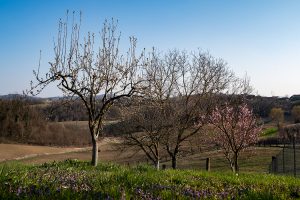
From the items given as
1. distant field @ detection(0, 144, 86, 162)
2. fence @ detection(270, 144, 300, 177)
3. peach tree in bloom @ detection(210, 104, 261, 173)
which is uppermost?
peach tree in bloom @ detection(210, 104, 261, 173)

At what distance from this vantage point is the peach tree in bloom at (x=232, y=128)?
1072 inches

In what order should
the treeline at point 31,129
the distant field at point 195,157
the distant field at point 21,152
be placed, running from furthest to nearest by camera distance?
1. the treeline at point 31,129
2. the distant field at point 21,152
3. the distant field at point 195,157

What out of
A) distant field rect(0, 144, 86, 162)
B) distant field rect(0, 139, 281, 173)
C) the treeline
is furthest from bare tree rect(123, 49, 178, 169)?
the treeline

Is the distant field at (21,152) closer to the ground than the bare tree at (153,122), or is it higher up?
closer to the ground

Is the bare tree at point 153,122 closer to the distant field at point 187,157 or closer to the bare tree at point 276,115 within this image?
the distant field at point 187,157

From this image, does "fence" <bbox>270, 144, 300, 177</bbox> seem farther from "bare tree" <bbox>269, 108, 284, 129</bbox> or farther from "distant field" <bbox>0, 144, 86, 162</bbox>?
"bare tree" <bbox>269, 108, 284, 129</bbox>

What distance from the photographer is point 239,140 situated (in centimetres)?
2814

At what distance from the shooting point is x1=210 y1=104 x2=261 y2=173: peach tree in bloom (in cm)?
2724

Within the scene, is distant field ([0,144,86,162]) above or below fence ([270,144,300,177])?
below

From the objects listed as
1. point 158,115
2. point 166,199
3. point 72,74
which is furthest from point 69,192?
point 158,115

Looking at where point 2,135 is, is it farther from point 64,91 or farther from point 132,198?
point 132,198

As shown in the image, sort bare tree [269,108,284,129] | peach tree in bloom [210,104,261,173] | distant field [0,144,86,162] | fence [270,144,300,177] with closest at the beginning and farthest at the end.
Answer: fence [270,144,300,177]
peach tree in bloom [210,104,261,173]
distant field [0,144,86,162]
bare tree [269,108,284,129]

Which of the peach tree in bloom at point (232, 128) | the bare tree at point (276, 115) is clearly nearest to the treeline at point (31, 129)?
the bare tree at point (276, 115)

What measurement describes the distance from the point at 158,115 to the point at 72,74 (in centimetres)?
1286
